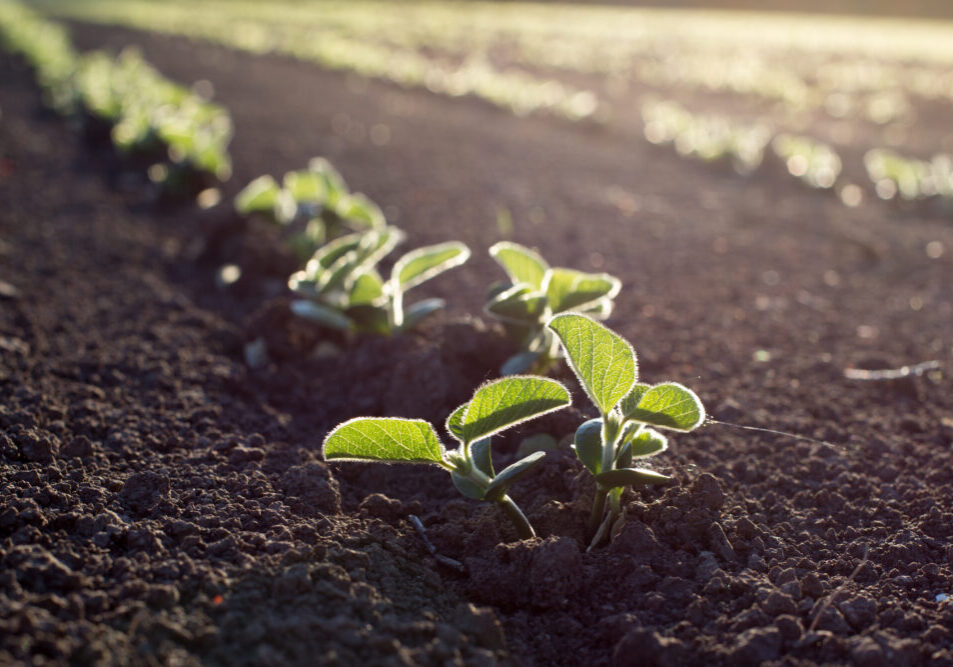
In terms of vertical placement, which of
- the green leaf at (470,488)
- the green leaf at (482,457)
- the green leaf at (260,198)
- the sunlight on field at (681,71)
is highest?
the sunlight on field at (681,71)

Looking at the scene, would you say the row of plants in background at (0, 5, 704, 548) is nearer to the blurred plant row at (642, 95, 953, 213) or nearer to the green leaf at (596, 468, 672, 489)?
the green leaf at (596, 468, 672, 489)

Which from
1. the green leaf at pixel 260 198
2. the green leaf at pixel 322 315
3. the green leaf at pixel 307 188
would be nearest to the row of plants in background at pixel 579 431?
the green leaf at pixel 322 315

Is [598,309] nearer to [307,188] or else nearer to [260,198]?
[307,188]

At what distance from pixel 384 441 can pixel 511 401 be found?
0.28 metres

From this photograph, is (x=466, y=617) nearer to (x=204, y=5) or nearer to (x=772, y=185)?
(x=772, y=185)

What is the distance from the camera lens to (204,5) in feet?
95.5

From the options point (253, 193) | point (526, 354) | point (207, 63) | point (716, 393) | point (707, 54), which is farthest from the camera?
point (707, 54)

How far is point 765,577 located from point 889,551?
338 millimetres

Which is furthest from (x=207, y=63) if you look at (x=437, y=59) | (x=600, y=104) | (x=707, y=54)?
(x=707, y=54)

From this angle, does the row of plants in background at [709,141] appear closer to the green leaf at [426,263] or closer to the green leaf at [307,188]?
the green leaf at [307,188]

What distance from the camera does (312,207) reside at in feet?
11.5

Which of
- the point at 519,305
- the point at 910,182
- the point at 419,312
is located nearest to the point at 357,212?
the point at 419,312

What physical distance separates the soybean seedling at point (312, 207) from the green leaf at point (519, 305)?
130cm

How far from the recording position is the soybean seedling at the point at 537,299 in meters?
2.30
